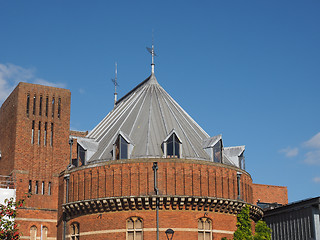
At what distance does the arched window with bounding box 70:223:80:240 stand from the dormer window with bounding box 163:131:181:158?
29.0ft

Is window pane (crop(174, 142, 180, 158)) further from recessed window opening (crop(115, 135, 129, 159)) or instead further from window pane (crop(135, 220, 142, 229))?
window pane (crop(135, 220, 142, 229))

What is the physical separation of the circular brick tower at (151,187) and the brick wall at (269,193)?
15.1 m

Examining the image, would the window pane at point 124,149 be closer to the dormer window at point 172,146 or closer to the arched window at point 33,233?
the dormer window at point 172,146

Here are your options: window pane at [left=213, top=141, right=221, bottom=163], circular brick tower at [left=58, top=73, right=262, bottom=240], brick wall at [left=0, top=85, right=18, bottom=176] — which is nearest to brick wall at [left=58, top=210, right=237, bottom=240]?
circular brick tower at [left=58, top=73, right=262, bottom=240]

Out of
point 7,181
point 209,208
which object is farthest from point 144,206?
point 7,181

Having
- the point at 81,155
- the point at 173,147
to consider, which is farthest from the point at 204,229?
the point at 81,155

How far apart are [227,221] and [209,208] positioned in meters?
2.02

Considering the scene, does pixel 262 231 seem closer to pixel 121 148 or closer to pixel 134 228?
pixel 134 228

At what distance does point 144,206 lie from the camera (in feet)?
134

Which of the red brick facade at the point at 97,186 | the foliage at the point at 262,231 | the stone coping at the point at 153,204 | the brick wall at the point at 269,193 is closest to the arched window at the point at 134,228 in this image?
the red brick facade at the point at 97,186

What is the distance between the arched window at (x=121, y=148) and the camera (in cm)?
4334

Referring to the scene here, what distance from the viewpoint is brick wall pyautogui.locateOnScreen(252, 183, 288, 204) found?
62.7 m

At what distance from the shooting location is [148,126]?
4644 centimetres

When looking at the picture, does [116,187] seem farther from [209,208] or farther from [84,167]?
[209,208]
